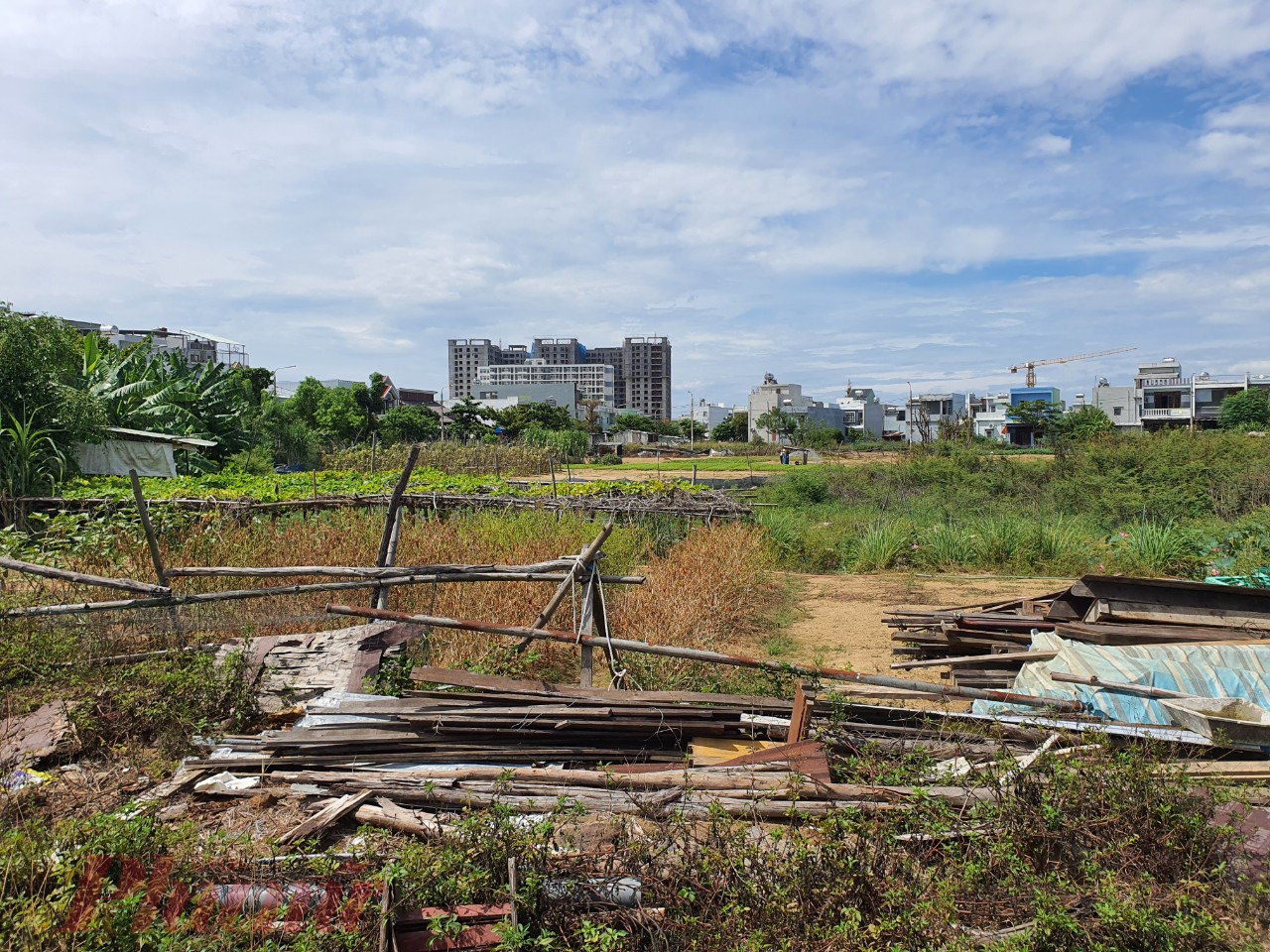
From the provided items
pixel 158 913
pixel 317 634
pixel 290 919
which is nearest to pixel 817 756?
pixel 290 919

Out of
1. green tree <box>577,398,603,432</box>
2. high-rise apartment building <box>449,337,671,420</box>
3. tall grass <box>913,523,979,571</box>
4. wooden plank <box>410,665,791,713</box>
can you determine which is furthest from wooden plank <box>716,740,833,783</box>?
high-rise apartment building <box>449,337,671,420</box>

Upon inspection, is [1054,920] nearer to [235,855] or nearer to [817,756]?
[817,756]

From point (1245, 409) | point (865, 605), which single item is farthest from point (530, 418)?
point (865, 605)

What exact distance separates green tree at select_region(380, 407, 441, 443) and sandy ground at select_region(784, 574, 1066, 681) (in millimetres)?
36972

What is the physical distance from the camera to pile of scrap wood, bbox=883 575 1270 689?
6297 mm

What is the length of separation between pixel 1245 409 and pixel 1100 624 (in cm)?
5288

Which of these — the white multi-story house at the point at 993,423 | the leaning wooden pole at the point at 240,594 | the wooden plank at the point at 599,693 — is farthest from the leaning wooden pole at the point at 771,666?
the white multi-story house at the point at 993,423

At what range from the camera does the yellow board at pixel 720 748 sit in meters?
4.30

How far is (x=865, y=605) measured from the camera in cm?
1053

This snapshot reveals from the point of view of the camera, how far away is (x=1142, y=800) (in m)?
3.46

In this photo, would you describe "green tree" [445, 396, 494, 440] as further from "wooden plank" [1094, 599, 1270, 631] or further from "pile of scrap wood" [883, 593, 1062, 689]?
"wooden plank" [1094, 599, 1270, 631]

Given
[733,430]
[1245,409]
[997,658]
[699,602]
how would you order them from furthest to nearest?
[733,430], [1245,409], [699,602], [997,658]

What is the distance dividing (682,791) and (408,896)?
1.32m

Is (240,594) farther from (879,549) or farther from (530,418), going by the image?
(530,418)
